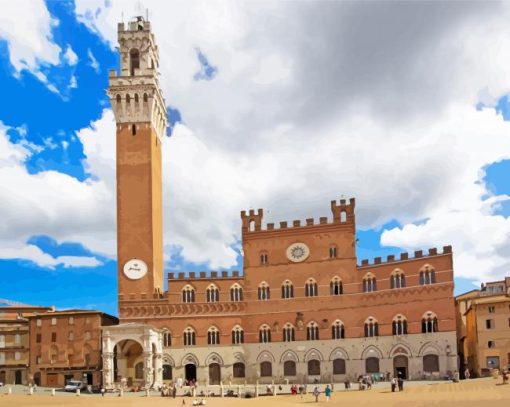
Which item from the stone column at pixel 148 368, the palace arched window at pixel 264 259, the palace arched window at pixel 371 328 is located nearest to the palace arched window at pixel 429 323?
the palace arched window at pixel 371 328

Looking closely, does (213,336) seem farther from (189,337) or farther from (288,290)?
(288,290)

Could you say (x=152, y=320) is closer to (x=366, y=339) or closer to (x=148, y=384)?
(x=148, y=384)

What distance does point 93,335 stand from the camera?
7038cm

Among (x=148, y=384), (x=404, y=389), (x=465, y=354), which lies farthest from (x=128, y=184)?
(x=465, y=354)

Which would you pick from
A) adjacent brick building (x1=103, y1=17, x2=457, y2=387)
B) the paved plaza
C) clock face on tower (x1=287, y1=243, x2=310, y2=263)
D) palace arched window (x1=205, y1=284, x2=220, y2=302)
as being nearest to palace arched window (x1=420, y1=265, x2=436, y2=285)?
adjacent brick building (x1=103, y1=17, x2=457, y2=387)

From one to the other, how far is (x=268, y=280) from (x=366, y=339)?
11641 mm

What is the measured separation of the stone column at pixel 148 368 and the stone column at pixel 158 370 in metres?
1.36

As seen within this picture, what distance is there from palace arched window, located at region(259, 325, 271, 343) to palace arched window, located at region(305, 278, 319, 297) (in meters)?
5.33

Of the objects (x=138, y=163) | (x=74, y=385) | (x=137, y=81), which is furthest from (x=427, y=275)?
(x=137, y=81)

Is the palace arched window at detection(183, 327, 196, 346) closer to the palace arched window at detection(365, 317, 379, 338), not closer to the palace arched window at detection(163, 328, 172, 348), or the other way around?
the palace arched window at detection(163, 328, 172, 348)

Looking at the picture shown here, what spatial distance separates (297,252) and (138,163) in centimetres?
1937

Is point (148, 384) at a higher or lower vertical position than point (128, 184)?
lower

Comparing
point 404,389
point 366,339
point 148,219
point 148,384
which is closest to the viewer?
point 404,389

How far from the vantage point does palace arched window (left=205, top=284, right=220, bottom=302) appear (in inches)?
2847
